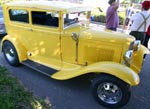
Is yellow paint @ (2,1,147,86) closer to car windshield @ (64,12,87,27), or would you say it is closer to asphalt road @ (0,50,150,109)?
car windshield @ (64,12,87,27)

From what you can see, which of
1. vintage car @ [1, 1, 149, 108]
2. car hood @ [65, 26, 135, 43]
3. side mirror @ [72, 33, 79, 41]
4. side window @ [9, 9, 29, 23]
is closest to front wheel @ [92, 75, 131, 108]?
vintage car @ [1, 1, 149, 108]

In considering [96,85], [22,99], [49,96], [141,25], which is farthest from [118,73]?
[141,25]

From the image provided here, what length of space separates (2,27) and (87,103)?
4.93 m

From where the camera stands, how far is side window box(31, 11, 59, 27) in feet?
13.4

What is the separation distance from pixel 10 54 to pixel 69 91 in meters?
2.08

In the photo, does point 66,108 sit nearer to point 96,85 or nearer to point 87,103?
point 87,103

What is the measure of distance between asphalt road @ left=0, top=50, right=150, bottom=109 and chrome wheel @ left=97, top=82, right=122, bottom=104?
0.64ft

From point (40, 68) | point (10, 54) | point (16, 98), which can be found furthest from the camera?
point (10, 54)

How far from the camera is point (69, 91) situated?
404cm

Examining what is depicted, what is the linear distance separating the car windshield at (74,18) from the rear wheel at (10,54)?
1650 mm

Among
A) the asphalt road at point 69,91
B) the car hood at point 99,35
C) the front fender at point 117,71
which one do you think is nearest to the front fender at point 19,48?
the asphalt road at point 69,91

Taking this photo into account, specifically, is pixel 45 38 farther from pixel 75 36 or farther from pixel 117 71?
pixel 117 71

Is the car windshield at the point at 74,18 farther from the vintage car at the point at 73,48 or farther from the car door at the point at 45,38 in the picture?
the car door at the point at 45,38

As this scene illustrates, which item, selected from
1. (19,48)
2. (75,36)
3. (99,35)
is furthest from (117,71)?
(19,48)
